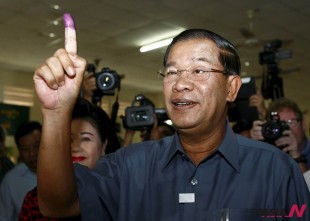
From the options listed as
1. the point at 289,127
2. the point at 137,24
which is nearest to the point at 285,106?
the point at 289,127

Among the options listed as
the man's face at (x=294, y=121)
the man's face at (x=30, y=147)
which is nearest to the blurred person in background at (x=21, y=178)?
the man's face at (x=30, y=147)

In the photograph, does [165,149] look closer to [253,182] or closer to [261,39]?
[253,182]

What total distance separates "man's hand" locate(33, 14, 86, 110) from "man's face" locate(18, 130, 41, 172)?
5.56 ft

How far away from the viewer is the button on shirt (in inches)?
46.0

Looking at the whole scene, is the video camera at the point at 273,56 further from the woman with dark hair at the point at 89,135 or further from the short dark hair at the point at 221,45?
the short dark hair at the point at 221,45

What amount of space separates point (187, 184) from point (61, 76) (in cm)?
48

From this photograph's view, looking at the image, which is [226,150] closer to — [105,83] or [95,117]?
[95,117]

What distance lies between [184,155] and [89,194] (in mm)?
306

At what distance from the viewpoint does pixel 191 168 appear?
1249mm

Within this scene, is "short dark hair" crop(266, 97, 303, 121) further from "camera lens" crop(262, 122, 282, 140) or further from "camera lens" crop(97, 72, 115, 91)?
"camera lens" crop(97, 72, 115, 91)

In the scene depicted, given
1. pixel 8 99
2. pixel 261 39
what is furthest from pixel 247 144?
pixel 8 99

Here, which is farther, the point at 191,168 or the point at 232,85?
the point at 232,85

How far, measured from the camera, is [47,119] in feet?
3.34

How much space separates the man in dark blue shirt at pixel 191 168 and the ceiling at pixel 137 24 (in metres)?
3.16
